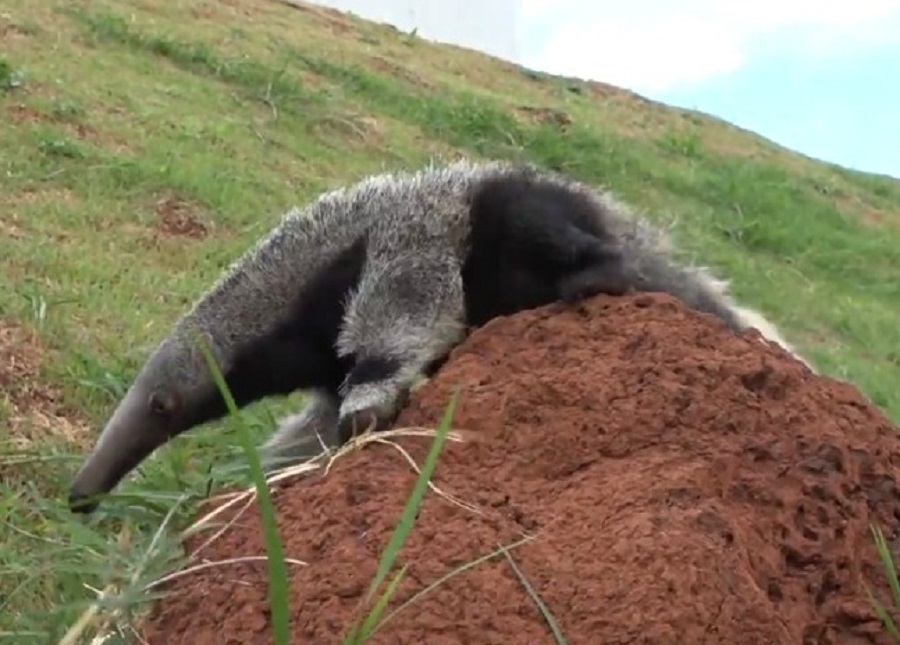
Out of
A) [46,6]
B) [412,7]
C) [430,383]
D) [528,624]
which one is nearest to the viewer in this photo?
[528,624]

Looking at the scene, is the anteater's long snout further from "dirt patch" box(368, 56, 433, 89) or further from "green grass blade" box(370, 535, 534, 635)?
"dirt patch" box(368, 56, 433, 89)

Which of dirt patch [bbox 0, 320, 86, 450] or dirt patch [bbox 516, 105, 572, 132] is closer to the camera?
dirt patch [bbox 0, 320, 86, 450]

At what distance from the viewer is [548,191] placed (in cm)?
455

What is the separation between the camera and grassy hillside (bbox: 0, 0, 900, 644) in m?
4.78

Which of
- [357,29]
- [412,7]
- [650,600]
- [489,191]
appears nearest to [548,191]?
[489,191]

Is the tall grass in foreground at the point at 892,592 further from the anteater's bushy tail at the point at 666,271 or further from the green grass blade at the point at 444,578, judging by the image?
the anteater's bushy tail at the point at 666,271

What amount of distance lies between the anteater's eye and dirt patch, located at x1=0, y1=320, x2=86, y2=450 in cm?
65

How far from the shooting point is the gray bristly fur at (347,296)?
14.3 feet

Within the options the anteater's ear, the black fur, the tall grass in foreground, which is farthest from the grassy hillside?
the tall grass in foreground

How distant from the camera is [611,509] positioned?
281cm

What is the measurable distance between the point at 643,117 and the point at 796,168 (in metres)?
1.70

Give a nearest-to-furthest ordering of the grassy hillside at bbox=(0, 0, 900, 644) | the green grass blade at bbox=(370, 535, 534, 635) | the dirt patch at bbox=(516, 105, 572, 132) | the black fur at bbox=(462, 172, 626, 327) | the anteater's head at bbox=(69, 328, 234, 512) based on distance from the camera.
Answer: the green grass blade at bbox=(370, 535, 534, 635)
the black fur at bbox=(462, 172, 626, 327)
the anteater's head at bbox=(69, 328, 234, 512)
the grassy hillside at bbox=(0, 0, 900, 644)
the dirt patch at bbox=(516, 105, 572, 132)

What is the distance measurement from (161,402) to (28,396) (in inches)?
44.5

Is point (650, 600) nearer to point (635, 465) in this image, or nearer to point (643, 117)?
point (635, 465)
